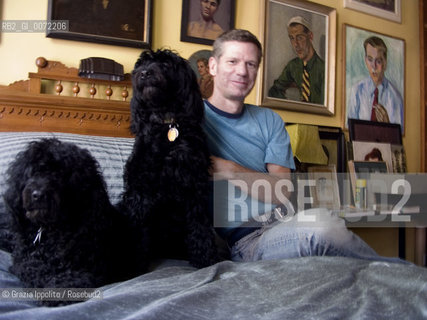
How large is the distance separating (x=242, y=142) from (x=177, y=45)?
1.20 meters

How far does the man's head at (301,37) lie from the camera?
9.93 feet

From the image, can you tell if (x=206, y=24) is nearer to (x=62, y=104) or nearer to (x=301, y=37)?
(x=301, y=37)

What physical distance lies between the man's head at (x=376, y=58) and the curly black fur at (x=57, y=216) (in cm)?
Answer: 307

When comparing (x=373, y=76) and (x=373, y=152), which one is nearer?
(x=373, y=152)

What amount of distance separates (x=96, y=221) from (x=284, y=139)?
1.00 metres

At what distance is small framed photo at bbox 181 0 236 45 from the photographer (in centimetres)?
261

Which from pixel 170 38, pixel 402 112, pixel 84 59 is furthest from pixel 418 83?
pixel 84 59

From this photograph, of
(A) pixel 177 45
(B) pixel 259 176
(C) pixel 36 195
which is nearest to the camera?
(C) pixel 36 195

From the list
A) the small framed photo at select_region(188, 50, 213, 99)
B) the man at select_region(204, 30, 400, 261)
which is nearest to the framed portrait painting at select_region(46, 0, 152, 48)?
the small framed photo at select_region(188, 50, 213, 99)

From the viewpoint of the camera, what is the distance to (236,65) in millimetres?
1725

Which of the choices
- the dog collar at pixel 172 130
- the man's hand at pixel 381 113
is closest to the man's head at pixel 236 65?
the dog collar at pixel 172 130

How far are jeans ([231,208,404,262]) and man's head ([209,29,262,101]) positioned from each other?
2.14 ft

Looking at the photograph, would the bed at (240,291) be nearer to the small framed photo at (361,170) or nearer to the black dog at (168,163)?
the black dog at (168,163)

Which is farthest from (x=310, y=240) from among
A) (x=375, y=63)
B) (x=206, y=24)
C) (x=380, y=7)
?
(x=380, y=7)
